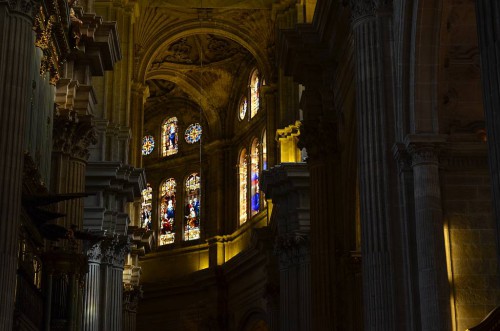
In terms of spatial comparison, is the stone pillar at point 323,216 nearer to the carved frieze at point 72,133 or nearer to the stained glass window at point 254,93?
the carved frieze at point 72,133

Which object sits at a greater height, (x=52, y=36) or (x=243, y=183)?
(x=243, y=183)

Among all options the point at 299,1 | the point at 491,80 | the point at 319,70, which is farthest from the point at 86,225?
the point at 491,80

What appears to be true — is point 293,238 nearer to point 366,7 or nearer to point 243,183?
point 243,183

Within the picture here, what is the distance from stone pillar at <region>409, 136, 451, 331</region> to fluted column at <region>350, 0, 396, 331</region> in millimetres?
492

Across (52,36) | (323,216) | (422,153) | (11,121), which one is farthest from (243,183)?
(11,121)

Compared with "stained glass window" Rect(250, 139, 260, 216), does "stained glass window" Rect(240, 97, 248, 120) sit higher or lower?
higher

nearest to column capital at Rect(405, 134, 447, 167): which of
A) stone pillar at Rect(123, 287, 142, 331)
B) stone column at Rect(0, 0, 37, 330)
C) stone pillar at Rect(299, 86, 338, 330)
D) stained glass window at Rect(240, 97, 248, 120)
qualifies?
stone column at Rect(0, 0, 37, 330)

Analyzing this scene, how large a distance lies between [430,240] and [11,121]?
22.6 feet

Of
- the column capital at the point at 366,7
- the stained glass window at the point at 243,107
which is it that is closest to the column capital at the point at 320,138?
the column capital at the point at 366,7

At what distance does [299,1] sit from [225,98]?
12065 mm

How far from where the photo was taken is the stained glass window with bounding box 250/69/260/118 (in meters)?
46.3

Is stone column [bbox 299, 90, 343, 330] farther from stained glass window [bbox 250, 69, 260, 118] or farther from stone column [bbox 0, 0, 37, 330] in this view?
stained glass window [bbox 250, 69, 260, 118]

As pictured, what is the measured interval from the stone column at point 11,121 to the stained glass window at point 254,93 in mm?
29885

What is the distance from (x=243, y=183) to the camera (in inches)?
1866
